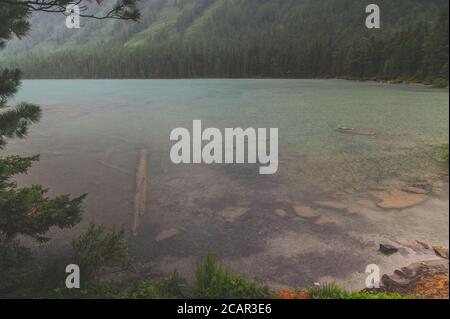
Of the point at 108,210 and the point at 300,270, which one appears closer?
the point at 300,270

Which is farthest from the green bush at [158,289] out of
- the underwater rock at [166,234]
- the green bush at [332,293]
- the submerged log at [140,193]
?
the submerged log at [140,193]

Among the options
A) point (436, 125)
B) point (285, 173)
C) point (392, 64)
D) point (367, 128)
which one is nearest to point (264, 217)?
point (285, 173)

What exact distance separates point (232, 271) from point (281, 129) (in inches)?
925

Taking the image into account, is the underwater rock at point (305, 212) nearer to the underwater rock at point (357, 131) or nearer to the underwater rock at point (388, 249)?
the underwater rock at point (388, 249)

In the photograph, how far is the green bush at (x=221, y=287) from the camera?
296 inches

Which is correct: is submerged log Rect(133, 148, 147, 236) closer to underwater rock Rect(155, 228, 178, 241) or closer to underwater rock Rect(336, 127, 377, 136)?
underwater rock Rect(155, 228, 178, 241)

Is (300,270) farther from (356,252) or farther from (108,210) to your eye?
(108,210)

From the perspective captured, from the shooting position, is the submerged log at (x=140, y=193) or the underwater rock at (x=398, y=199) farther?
the underwater rock at (x=398, y=199)

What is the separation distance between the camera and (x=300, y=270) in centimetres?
920

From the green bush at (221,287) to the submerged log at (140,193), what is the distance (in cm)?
484

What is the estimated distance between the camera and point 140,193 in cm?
1596

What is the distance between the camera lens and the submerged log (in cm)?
1318

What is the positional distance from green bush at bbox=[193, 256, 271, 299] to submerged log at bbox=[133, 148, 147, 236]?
4835 mm

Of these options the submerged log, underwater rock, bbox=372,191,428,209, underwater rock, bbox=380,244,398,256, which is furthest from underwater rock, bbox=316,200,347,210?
the submerged log
